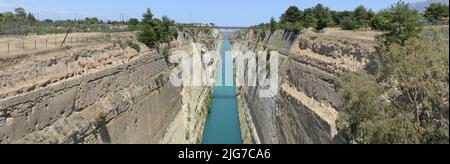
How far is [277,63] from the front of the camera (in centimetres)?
3219

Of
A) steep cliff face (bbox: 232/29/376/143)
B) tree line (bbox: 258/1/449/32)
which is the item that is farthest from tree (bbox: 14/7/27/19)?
steep cliff face (bbox: 232/29/376/143)

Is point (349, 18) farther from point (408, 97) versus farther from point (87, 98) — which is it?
point (408, 97)

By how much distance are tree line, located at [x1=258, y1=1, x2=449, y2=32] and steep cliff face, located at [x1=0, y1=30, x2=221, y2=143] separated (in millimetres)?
10387

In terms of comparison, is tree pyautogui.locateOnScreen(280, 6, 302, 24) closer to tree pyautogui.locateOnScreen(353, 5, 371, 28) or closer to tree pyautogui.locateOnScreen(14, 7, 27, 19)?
tree pyautogui.locateOnScreen(353, 5, 371, 28)

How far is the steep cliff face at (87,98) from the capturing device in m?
13.3

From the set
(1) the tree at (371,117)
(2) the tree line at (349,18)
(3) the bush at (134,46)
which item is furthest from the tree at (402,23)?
Answer: (3) the bush at (134,46)

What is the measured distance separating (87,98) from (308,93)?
9767 mm

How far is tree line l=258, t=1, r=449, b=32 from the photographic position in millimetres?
23138

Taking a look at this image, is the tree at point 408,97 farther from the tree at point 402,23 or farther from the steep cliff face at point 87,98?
the steep cliff face at point 87,98
